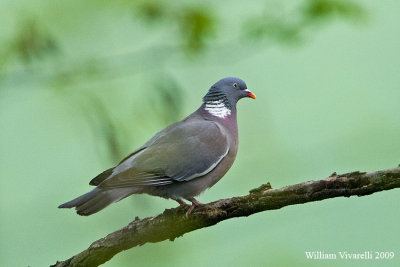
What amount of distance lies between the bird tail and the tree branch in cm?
22

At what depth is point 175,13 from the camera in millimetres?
2844

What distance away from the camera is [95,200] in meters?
3.63

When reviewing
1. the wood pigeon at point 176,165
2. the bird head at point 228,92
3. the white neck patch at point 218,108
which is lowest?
the wood pigeon at point 176,165

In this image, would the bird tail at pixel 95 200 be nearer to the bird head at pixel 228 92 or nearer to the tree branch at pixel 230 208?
the tree branch at pixel 230 208

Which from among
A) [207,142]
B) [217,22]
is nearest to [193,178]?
[207,142]

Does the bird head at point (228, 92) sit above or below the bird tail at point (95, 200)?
above

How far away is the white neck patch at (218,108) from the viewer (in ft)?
15.6

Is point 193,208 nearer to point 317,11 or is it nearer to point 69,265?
point 69,265

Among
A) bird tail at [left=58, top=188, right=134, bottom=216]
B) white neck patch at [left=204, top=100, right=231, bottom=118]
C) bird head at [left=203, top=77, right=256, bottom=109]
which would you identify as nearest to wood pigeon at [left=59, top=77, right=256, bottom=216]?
bird tail at [left=58, top=188, right=134, bottom=216]

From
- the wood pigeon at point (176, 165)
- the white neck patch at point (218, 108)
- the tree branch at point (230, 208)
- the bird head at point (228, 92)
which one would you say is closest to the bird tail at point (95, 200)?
the wood pigeon at point (176, 165)

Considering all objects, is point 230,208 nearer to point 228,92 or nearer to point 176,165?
point 176,165

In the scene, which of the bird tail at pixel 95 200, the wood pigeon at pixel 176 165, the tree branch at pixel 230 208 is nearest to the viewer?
the tree branch at pixel 230 208

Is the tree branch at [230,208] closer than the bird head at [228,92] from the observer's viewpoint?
Yes

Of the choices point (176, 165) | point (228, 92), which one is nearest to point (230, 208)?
point (176, 165)
